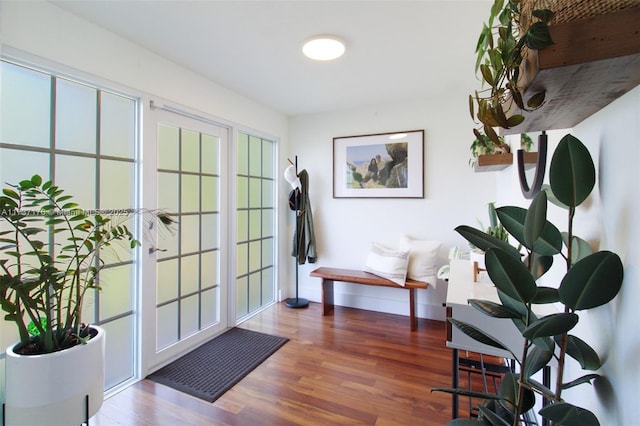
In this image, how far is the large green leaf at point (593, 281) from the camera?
62cm

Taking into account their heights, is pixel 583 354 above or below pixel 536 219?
below

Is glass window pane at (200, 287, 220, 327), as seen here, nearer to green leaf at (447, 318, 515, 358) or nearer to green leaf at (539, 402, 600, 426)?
green leaf at (447, 318, 515, 358)

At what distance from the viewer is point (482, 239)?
0.80 meters

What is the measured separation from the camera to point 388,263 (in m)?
3.22

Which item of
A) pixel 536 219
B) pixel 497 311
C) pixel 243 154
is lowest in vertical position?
pixel 497 311

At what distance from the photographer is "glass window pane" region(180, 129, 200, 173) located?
266 cm

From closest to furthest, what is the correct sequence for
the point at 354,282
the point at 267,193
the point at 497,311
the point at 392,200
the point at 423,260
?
the point at 497,311 < the point at 423,260 < the point at 354,282 < the point at 392,200 < the point at 267,193

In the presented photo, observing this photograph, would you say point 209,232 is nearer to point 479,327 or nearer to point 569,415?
point 479,327

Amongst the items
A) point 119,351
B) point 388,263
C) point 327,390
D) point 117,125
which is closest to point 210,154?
point 117,125

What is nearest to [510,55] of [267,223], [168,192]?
[168,192]

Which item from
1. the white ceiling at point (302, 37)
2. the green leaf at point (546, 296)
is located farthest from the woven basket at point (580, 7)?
the white ceiling at point (302, 37)

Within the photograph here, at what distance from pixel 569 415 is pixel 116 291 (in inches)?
99.7

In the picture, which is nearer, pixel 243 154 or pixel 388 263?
pixel 388 263

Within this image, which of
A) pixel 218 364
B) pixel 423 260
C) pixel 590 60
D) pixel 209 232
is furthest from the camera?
pixel 423 260
